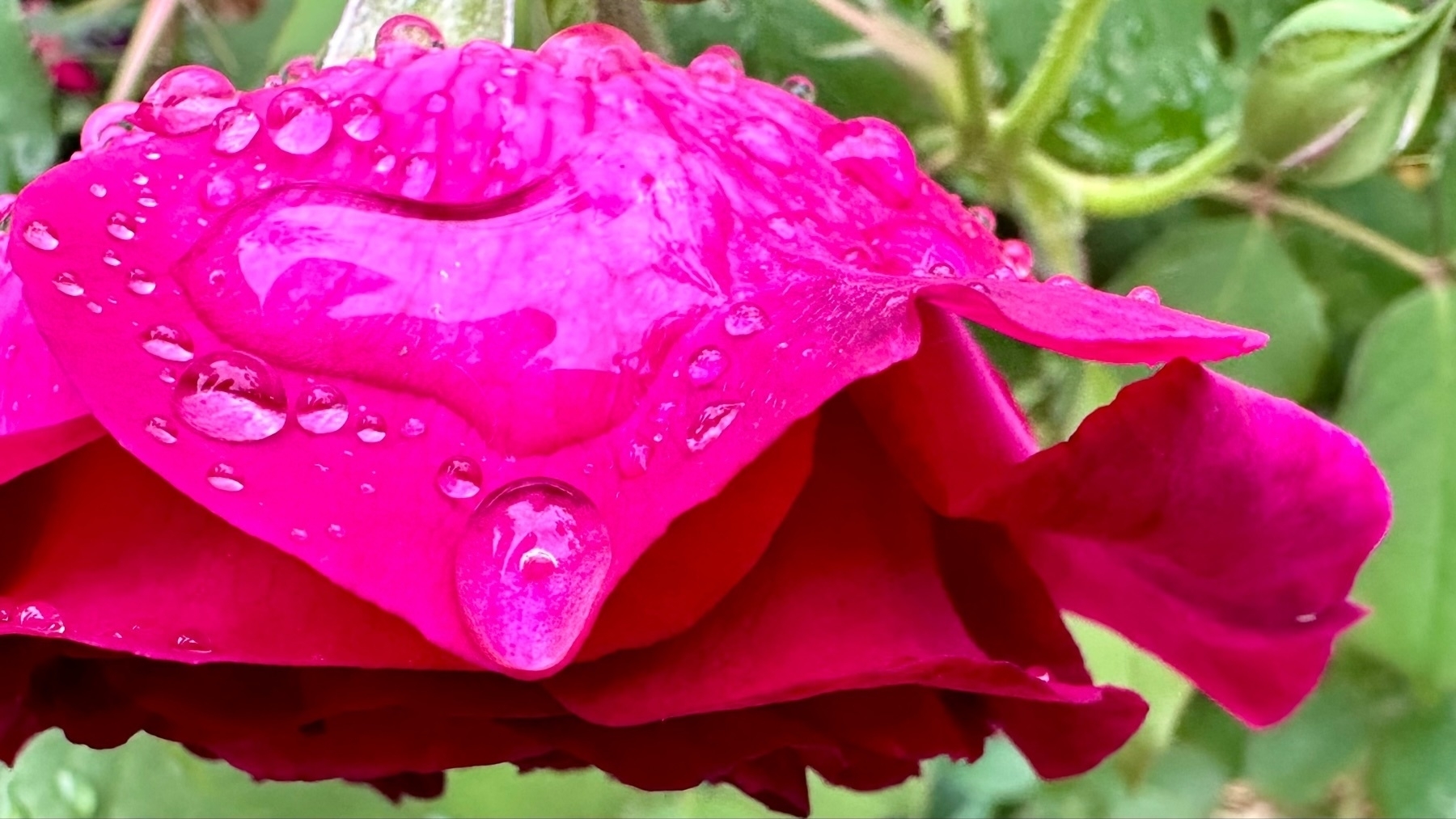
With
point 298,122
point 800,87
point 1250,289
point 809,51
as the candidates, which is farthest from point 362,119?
point 1250,289

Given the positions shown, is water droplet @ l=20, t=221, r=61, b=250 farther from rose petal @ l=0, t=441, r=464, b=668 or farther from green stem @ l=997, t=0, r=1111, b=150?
green stem @ l=997, t=0, r=1111, b=150

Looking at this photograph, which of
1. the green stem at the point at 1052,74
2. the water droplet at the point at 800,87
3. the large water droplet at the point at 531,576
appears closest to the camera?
the large water droplet at the point at 531,576

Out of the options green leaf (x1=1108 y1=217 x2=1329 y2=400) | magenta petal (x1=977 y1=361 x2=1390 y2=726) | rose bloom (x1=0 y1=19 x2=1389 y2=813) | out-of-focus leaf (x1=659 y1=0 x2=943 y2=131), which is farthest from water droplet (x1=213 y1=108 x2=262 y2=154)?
green leaf (x1=1108 y1=217 x2=1329 y2=400)

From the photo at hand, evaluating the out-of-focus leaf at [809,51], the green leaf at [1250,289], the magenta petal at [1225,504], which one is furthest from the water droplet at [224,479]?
the green leaf at [1250,289]

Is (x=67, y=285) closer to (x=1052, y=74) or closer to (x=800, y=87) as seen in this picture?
(x=800, y=87)

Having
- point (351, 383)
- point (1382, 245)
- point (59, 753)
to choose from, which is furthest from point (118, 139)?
point (1382, 245)

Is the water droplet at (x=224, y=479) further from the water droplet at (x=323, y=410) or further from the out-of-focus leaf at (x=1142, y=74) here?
the out-of-focus leaf at (x=1142, y=74)
